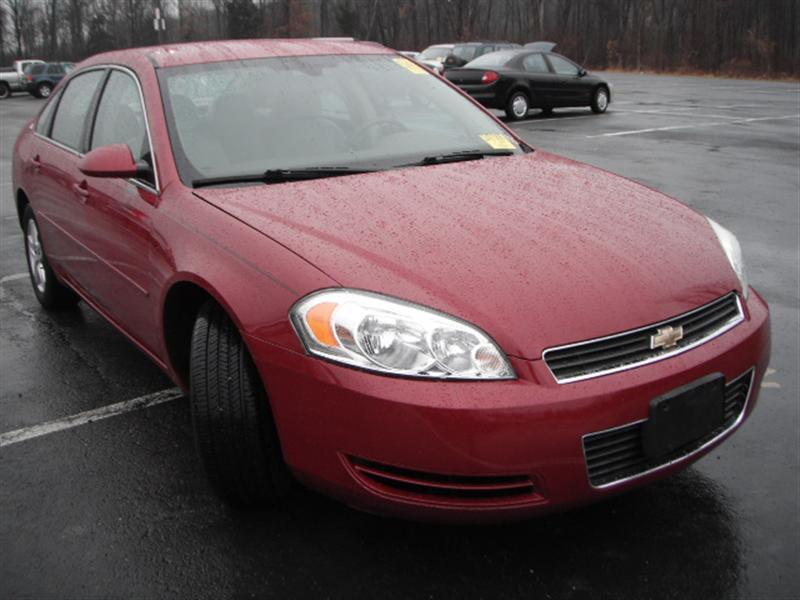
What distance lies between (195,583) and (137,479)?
2.52 feet

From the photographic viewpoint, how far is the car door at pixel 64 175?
4.16 m

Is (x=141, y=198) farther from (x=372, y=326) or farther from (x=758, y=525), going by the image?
(x=758, y=525)

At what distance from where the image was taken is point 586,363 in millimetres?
2326

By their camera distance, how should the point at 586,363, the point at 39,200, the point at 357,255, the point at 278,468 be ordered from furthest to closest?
the point at 39,200, the point at 278,468, the point at 357,255, the point at 586,363

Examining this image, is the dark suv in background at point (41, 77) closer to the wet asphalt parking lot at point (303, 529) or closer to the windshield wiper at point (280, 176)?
the wet asphalt parking lot at point (303, 529)

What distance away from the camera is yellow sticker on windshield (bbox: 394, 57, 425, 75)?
4.20 metres

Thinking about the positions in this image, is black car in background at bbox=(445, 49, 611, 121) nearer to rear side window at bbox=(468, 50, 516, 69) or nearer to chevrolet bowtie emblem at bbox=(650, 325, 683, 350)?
rear side window at bbox=(468, 50, 516, 69)

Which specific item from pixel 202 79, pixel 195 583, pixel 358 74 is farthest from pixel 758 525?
pixel 202 79

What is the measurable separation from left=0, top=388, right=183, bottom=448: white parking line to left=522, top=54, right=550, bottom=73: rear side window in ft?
52.3

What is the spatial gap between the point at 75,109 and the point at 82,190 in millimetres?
816

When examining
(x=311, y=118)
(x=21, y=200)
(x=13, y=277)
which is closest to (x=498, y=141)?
(x=311, y=118)

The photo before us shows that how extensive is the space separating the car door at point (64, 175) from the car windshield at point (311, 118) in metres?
0.88

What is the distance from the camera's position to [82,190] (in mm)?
3957

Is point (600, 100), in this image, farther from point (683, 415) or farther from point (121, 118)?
point (683, 415)
